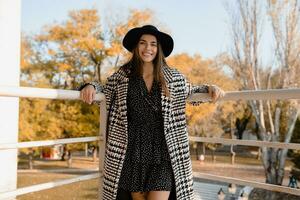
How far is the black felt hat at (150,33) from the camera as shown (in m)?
1.86

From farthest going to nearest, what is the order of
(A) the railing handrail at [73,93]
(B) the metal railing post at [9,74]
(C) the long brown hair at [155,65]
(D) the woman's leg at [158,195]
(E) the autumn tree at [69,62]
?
(E) the autumn tree at [69,62] → (B) the metal railing post at [9,74] → (C) the long brown hair at [155,65] → (D) the woman's leg at [158,195] → (A) the railing handrail at [73,93]

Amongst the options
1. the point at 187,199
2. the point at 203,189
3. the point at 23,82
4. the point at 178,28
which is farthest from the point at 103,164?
the point at 178,28

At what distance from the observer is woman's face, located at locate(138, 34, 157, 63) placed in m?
1.86

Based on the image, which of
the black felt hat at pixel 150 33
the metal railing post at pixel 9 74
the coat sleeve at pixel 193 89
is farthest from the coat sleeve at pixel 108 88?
the metal railing post at pixel 9 74

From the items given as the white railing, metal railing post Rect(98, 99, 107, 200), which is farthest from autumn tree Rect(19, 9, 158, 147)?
the white railing

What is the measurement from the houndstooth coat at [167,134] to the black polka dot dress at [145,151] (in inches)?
1.4

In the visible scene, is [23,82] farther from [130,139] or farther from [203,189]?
[130,139]

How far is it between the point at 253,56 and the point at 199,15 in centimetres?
1002

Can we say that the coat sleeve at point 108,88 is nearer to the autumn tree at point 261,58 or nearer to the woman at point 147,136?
the woman at point 147,136

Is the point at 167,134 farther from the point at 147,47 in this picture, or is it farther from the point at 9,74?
the point at 9,74

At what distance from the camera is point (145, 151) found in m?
1.72

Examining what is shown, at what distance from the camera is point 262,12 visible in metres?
13.3

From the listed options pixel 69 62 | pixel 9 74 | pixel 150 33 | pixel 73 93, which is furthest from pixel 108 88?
pixel 69 62

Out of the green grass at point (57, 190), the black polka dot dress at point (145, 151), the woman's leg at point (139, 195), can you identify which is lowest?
the green grass at point (57, 190)
